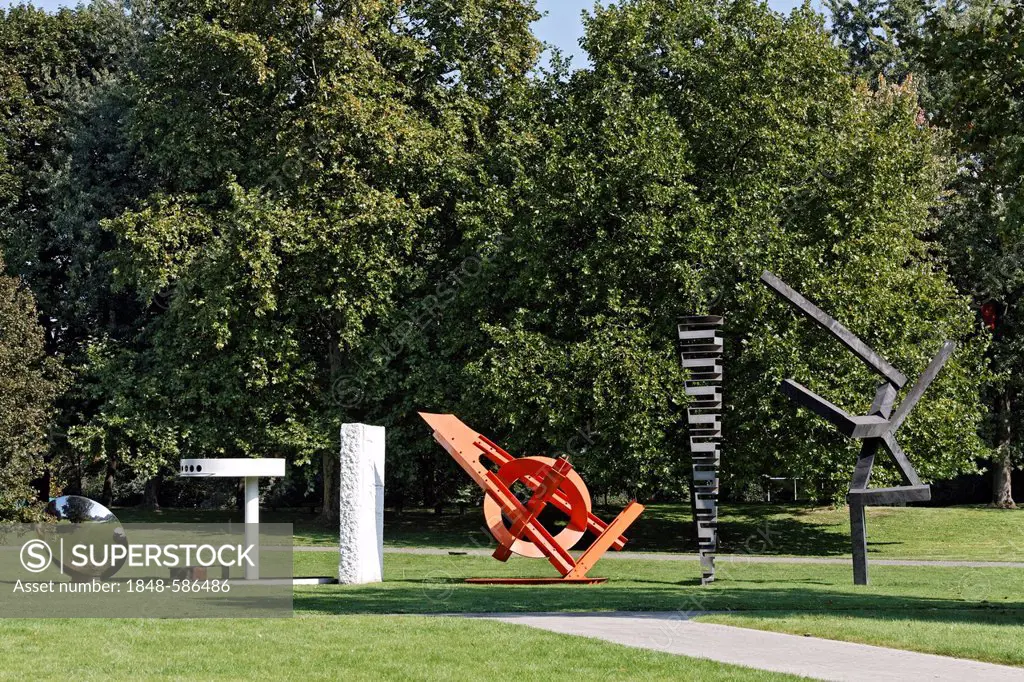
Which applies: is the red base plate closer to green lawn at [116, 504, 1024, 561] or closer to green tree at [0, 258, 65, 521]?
green tree at [0, 258, 65, 521]

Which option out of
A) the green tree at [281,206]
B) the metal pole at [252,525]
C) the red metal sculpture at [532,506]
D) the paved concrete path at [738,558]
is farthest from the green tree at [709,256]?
the metal pole at [252,525]

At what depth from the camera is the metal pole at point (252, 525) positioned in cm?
A: 2020

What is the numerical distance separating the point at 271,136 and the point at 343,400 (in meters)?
8.15

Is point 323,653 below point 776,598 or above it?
above

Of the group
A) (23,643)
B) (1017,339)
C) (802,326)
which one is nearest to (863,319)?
(802,326)

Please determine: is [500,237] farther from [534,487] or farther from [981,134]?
[981,134]

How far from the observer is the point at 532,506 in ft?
70.5

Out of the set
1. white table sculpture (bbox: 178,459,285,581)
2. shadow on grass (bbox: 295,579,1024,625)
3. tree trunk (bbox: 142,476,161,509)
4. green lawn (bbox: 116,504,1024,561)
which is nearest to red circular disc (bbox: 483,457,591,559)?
shadow on grass (bbox: 295,579,1024,625)

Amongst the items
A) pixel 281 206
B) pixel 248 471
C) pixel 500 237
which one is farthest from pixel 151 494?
pixel 248 471

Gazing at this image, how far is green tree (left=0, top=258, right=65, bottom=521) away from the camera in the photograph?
72.9 ft

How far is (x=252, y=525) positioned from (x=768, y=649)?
12.1 meters

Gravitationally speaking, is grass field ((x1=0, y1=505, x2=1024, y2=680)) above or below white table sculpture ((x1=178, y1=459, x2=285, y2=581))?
below

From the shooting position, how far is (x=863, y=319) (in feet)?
96.2

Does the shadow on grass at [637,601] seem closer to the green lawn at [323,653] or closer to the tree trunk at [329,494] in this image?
the green lawn at [323,653]
